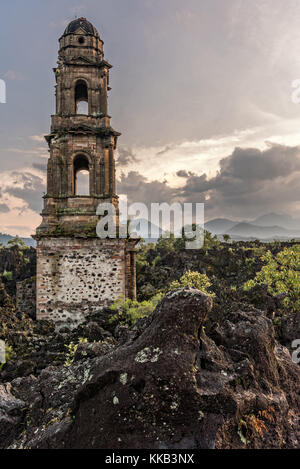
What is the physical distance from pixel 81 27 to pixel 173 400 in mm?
22304

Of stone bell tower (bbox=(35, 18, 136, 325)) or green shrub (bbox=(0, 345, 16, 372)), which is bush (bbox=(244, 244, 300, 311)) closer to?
stone bell tower (bbox=(35, 18, 136, 325))

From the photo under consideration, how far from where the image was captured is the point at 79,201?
56.3 ft

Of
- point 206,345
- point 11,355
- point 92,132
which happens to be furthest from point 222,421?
point 92,132

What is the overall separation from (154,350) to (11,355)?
30.2 ft

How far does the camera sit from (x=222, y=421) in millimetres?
3145

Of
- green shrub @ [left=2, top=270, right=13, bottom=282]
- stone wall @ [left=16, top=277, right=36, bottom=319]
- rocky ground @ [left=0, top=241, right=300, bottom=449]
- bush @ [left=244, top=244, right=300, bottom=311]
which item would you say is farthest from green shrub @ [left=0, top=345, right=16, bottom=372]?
green shrub @ [left=2, top=270, right=13, bottom=282]

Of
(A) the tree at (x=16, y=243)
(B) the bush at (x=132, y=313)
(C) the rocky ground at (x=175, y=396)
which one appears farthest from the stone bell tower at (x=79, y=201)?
(A) the tree at (x=16, y=243)

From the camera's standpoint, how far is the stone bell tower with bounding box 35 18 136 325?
1568cm

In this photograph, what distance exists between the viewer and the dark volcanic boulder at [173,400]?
3143 millimetres

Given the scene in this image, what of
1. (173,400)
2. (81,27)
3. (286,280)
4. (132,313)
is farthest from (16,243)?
(173,400)

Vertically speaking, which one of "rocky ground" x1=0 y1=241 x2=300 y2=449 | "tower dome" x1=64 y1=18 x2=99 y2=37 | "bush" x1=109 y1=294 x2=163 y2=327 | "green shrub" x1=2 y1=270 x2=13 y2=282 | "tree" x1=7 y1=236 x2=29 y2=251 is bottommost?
"bush" x1=109 y1=294 x2=163 y2=327

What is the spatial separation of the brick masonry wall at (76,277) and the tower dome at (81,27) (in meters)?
13.8

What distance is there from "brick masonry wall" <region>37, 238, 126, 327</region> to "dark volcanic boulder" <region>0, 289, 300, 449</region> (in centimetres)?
1160

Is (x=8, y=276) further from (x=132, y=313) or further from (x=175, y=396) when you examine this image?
(x=175, y=396)
